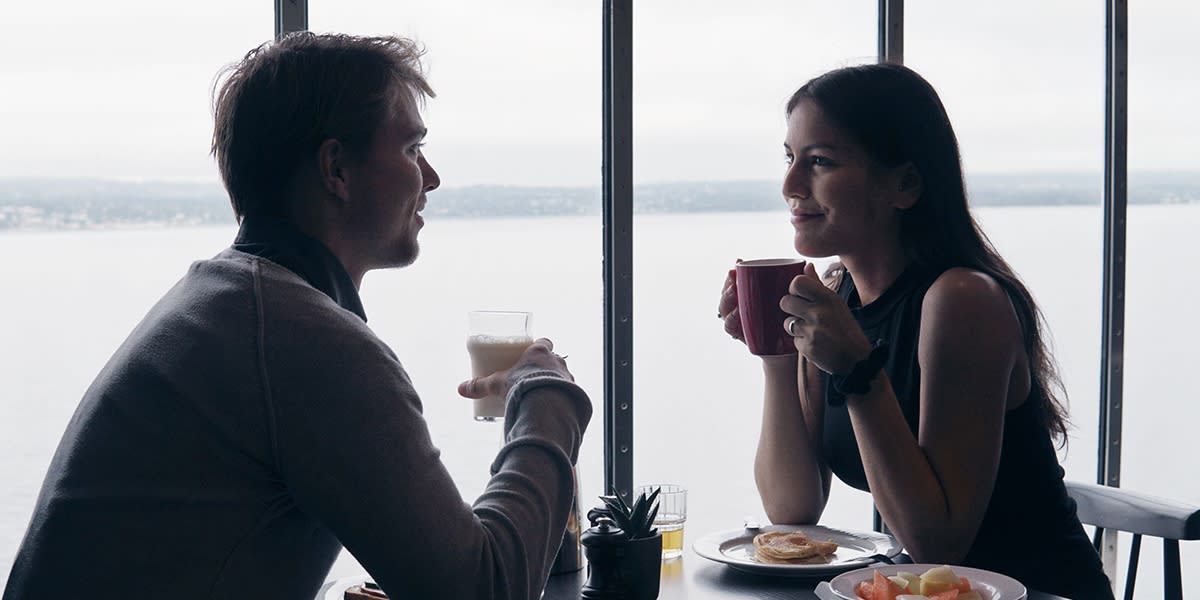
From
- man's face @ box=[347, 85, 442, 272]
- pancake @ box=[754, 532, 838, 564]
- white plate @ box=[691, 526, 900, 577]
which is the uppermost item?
man's face @ box=[347, 85, 442, 272]

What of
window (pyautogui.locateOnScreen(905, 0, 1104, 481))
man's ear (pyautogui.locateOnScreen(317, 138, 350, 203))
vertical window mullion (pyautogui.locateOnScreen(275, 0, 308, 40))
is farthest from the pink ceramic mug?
window (pyautogui.locateOnScreen(905, 0, 1104, 481))

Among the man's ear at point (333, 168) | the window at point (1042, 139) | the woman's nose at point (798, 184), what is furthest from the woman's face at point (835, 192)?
the window at point (1042, 139)

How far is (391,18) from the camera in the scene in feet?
7.32

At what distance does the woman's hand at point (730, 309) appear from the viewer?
6.09ft

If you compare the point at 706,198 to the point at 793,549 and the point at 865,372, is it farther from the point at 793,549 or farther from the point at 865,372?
the point at 793,549

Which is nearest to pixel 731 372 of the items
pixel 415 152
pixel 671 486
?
pixel 671 486

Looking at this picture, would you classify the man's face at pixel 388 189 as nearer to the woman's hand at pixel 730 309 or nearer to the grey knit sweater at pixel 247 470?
the grey knit sweater at pixel 247 470

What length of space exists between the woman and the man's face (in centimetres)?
56

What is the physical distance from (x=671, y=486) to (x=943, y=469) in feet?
1.34

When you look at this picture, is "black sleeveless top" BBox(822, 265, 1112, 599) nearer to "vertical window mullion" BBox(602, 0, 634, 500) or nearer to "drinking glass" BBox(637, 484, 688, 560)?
"drinking glass" BBox(637, 484, 688, 560)

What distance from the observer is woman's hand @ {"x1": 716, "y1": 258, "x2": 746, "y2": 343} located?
1.86 meters

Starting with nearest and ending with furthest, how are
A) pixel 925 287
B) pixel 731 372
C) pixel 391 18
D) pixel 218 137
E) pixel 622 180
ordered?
pixel 218 137, pixel 925 287, pixel 391 18, pixel 622 180, pixel 731 372

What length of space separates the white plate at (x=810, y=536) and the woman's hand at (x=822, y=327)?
10.7 inches

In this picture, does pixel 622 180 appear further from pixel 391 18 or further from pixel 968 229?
pixel 968 229
